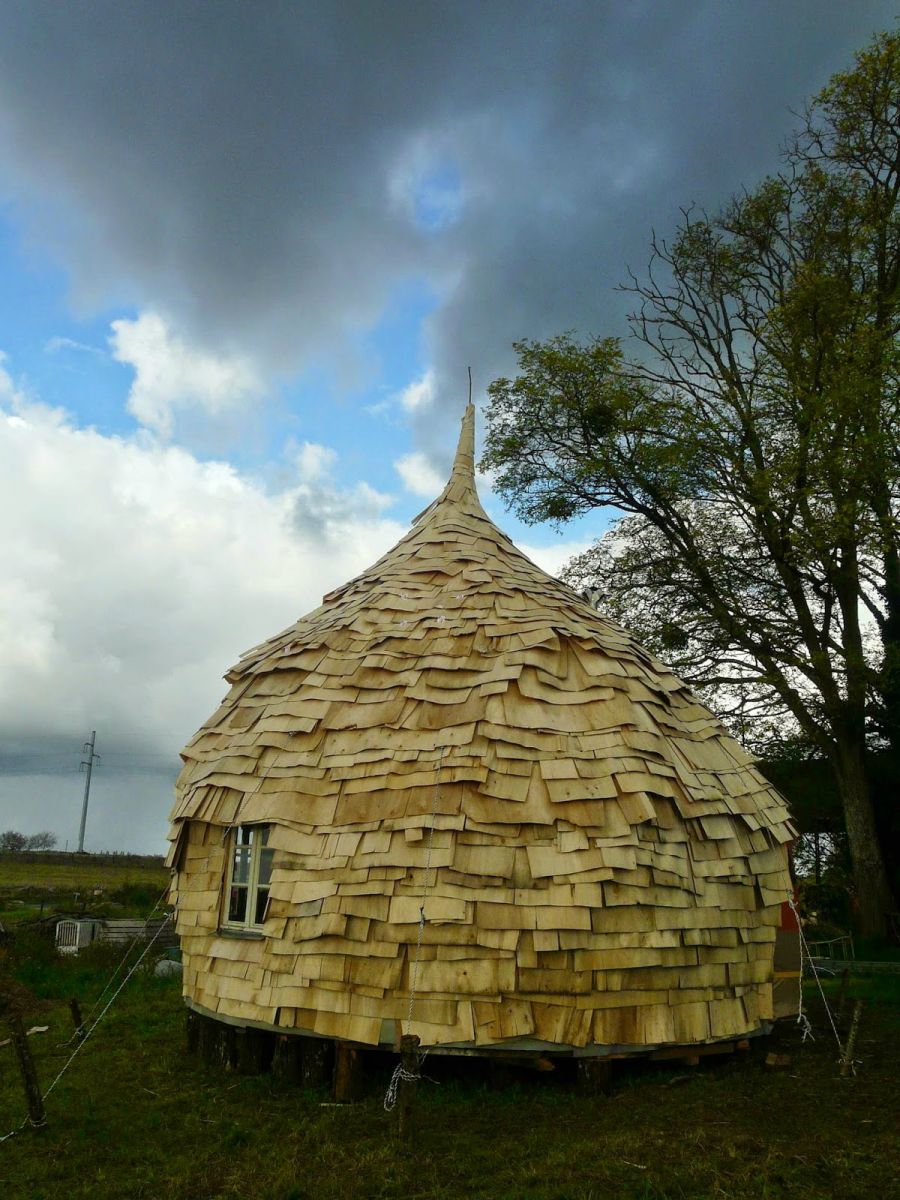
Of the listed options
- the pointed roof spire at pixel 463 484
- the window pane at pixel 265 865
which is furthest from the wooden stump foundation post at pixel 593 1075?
the pointed roof spire at pixel 463 484

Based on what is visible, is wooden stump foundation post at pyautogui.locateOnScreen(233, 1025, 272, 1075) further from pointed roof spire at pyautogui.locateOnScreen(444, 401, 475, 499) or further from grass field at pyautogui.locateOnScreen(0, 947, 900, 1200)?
pointed roof spire at pyautogui.locateOnScreen(444, 401, 475, 499)

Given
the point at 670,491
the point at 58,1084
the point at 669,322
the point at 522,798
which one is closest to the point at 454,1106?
the point at 522,798

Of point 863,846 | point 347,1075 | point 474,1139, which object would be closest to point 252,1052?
point 347,1075

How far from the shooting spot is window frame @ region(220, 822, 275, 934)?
7.98 metres

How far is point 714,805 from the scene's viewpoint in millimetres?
7809

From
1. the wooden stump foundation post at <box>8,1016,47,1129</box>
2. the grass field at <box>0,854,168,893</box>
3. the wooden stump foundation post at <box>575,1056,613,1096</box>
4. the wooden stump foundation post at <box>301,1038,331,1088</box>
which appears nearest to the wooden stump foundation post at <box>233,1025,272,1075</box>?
the wooden stump foundation post at <box>301,1038,331,1088</box>

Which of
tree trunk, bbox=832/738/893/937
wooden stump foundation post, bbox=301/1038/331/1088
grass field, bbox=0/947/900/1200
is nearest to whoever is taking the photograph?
grass field, bbox=0/947/900/1200

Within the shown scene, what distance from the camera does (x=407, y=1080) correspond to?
20.1 ft

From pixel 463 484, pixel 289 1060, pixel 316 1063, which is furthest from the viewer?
pixel 463 484

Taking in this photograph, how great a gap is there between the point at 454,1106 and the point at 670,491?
13770 millimetres

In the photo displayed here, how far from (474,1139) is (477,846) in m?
2.10

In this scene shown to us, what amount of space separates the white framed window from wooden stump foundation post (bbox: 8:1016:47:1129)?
195cm

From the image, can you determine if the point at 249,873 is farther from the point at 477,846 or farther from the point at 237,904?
the point at 477,846

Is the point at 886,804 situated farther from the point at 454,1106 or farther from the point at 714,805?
the point at 454,1106
